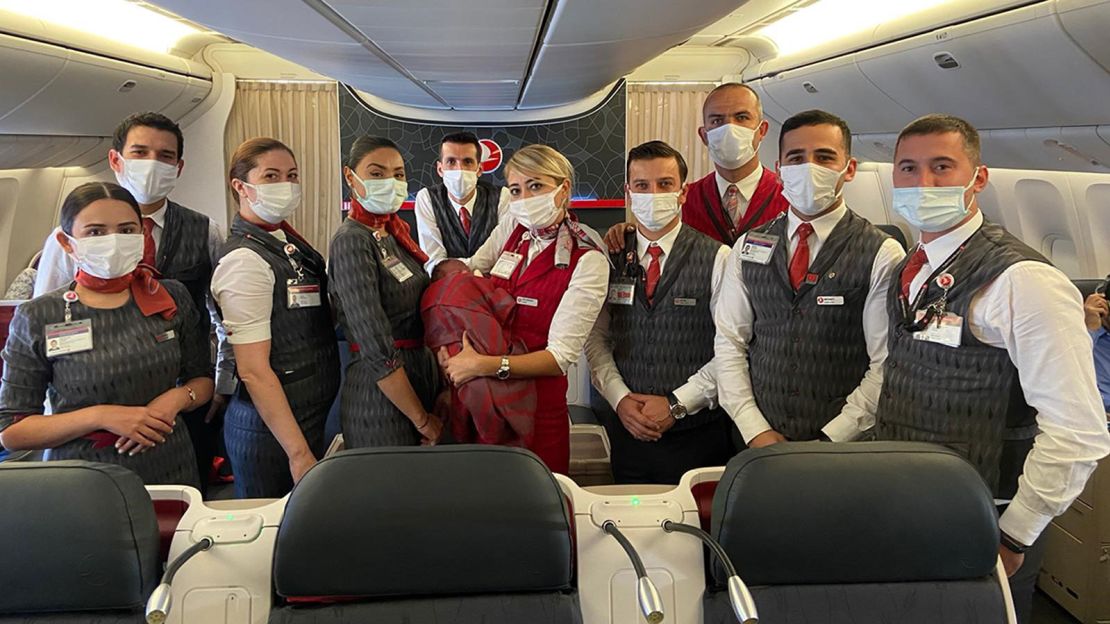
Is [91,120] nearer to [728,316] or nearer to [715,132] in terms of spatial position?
[715,132]

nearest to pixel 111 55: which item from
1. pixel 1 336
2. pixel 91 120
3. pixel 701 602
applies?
pixel 91 120

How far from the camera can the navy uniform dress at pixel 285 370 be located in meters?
2.31

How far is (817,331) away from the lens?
2.17 metres

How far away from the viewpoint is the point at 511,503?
148cm

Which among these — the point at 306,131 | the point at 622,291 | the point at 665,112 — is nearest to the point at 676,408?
the point at 622,291

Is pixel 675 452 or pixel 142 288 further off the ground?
pixel 142 288

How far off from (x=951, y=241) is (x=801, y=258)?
1.37ft

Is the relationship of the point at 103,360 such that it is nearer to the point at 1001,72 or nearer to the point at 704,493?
the point at 704,493

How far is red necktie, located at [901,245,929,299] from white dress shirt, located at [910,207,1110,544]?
0.21m

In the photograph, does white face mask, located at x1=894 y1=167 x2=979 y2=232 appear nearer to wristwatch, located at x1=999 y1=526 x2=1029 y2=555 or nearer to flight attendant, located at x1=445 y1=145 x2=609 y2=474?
wristwatch, located at x1=999 y1=526 x2=1029 y2=555

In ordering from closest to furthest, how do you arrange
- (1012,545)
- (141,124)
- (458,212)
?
(1012,545) → (141,124) → (458,212)

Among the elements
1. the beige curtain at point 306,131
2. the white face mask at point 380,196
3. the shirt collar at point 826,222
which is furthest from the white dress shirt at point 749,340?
the beige curtain at point 306,131

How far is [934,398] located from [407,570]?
1412mm

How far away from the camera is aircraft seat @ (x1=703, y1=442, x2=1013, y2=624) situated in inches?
58.4
